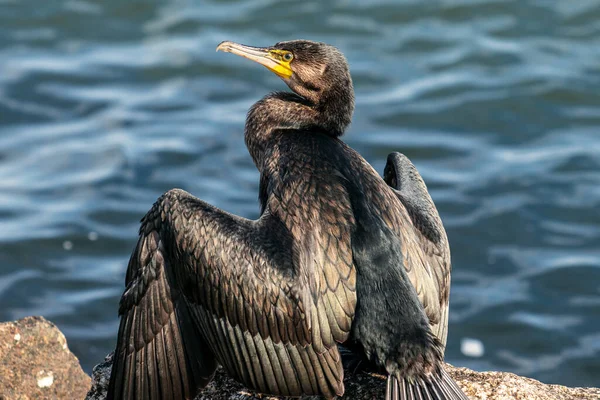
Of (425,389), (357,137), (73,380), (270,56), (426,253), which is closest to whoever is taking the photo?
(425,389)

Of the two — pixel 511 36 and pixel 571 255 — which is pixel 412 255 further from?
pixel 511 36

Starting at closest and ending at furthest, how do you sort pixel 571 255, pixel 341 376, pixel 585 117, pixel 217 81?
pixel 341 376
pixel 571 255
pixel 585 117
pixel 217 81

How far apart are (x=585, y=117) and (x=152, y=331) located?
30.0ft

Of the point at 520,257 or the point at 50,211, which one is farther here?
the point at 50,211

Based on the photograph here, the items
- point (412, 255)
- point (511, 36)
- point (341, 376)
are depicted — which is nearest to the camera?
point (341, 376)

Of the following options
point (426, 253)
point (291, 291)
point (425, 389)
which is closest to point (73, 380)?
point (291, 291)

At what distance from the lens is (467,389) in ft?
16.3

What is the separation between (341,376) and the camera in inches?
183

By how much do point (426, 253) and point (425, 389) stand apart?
99 cm

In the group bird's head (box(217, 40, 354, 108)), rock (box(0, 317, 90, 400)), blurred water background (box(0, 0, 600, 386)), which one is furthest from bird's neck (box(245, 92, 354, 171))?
blurred water background (box(0, 0, 600, 386))

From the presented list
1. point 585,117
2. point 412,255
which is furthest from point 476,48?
point 412,255

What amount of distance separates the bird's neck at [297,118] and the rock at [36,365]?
1672 millimetres

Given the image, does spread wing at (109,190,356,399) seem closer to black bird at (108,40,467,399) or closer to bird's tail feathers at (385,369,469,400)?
black bird at (108,40,467,399)

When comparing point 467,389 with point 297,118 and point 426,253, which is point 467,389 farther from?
point 297,118
